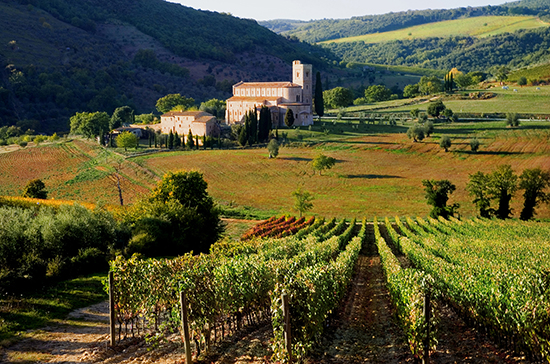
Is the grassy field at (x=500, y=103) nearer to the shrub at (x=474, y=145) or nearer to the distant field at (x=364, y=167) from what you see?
the distant field at (x=364, y=167)

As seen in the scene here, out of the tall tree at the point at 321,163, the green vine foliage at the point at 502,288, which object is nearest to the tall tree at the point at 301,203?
the tall tree at the point at 321,163

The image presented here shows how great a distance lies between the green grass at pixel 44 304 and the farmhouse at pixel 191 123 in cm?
6983

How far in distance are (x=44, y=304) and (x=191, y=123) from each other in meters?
76.1

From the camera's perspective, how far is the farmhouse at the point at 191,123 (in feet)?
293

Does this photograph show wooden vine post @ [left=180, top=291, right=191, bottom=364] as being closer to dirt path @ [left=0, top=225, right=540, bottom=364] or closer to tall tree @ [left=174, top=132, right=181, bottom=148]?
dirt path @ [left=0, top=225, right=540, bottom=364]

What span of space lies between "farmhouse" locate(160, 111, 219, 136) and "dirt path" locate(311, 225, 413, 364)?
7012 centimetres

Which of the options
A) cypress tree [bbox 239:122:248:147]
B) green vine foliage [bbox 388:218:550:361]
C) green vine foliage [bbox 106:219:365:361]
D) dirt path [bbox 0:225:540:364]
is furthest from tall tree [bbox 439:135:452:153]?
green vine foliage [bbox 106:219:365:361]

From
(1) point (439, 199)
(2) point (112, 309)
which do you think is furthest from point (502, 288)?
(1) point (439, 199)

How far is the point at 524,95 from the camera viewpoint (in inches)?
4459

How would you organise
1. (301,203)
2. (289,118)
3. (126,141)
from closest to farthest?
(301,203), (126,141), (289,118)

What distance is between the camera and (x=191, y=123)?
91.4 m

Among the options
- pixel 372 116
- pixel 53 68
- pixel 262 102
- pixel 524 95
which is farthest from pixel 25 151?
pixel 524 95

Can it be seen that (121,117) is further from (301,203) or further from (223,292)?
(223,292)

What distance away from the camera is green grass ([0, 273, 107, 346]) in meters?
15.1
